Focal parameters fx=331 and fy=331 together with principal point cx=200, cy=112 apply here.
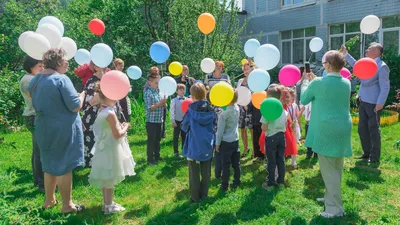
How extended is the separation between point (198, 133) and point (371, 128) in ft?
9.90

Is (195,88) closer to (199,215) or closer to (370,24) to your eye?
(199,215)

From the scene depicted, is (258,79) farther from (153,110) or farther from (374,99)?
(374,99)

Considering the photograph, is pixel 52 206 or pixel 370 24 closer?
pixel 52 206

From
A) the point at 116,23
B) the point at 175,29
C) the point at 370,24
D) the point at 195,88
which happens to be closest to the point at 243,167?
the point at 195,88

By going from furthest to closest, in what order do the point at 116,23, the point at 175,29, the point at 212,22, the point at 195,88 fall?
the point at 116,23
the point at 175,29
the point at 212,22
the point at 195,88

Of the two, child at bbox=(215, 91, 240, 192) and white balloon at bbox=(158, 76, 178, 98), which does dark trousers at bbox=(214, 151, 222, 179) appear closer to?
child at bbox=(215, 91, 240, 192)

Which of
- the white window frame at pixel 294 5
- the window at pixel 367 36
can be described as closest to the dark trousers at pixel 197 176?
the window at pixel 367 36

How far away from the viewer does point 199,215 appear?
366 cm

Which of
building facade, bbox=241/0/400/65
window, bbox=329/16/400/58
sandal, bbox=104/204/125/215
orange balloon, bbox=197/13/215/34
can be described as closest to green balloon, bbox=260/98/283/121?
sandal, bbox=104/204/125/215

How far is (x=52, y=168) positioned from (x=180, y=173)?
2.09 meters

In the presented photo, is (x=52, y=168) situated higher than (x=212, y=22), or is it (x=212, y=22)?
(x=212, y=22)

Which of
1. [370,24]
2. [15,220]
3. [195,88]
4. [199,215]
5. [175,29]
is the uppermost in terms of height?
[175,29]

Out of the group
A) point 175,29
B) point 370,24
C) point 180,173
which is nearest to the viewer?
point 180,173

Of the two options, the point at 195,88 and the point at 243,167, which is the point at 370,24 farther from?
the point at 195,88
